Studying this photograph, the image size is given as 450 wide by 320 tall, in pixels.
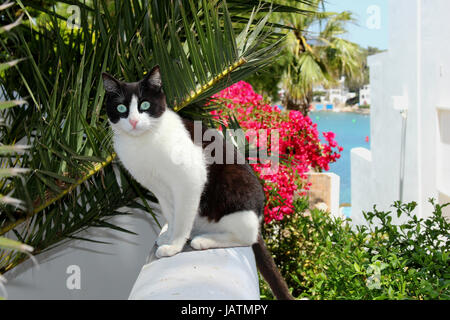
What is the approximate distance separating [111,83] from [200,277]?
691mm

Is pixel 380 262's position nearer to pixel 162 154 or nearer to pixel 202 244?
pixel 202 244

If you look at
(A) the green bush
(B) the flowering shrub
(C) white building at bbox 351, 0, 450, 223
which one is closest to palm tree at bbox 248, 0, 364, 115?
(C) white building at bbox 351, 0, 450, 223

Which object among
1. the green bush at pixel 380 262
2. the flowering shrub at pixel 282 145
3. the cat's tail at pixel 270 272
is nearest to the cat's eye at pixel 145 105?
the cat's tail at pixel 270 272

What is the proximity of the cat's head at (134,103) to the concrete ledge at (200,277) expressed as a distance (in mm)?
477

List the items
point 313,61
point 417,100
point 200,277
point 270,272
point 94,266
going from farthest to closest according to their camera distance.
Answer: point 313,61 → point 417,100 → point 94,266 → point 270,272 → point 200,277

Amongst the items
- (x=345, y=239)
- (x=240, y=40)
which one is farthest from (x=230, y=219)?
(x=345, y=239)

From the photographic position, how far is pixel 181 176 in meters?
1.52

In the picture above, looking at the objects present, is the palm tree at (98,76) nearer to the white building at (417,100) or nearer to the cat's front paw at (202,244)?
the cat's front paw at (202,244)

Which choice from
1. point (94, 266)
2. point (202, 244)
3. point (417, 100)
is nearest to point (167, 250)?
point (202, 244)

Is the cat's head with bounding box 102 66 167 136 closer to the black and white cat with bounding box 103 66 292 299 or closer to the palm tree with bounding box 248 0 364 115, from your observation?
the black and white cat with bounding box 103 66 292 299

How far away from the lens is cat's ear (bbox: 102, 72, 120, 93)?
4.67 ft

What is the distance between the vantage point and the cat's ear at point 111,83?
1.42 metres

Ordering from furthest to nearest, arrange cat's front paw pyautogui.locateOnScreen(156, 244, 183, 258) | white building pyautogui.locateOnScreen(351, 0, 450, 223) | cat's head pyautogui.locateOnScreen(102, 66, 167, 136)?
white building pyautogui.locateOnScreen(351, 0, 450, 223)
cat's front paw pyautogui.locateOnScreen(156, 244, 183, 258)
cat's head pyautogui.locateOnScreen(102, 66, 167, 136)

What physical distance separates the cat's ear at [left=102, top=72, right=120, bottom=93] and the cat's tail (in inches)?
33.4
